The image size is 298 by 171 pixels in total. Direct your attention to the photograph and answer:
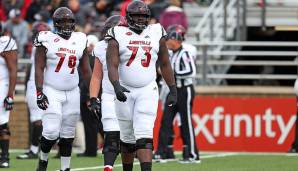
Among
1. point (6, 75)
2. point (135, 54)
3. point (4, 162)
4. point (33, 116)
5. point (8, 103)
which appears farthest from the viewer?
point (33, 116)

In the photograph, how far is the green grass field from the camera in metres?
14.8

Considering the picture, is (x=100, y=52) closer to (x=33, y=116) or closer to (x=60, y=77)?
(x=60, y=77)

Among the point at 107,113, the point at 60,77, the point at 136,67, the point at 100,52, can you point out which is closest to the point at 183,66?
the point at 100,52

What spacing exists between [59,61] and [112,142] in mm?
1624

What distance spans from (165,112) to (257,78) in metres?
4.41

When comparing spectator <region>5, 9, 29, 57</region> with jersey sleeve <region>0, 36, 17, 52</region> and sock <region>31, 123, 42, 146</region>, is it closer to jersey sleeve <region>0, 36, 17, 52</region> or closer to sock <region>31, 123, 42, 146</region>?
sock <region>31, 123, 42, 146</region>

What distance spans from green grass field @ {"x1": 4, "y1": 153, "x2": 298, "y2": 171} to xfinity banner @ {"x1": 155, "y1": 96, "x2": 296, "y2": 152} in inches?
60.0

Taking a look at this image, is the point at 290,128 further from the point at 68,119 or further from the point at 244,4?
the point at 68,119

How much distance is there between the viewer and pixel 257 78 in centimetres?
2044

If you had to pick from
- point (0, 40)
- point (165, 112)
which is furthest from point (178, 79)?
point (0, 40)

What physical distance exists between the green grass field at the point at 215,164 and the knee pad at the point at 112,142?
2.88 meters

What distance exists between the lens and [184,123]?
16250 mm

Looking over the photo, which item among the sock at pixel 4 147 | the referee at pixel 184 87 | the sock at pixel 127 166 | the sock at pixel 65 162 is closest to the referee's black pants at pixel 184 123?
the referee at pixel 184 87

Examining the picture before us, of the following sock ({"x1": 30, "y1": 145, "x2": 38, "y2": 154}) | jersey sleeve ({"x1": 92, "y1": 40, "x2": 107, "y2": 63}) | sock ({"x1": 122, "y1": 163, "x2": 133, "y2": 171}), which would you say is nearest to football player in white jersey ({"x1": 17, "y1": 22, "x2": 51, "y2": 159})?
sock ({"x1": 30, "y1": 145, "x2": 38, "y2": 154})
